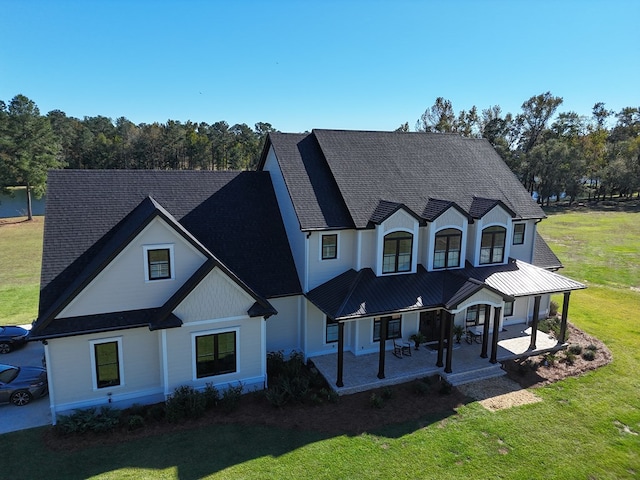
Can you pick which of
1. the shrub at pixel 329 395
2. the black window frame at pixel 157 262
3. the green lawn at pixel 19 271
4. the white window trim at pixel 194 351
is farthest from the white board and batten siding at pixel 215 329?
the green lawn at pixel 19 271

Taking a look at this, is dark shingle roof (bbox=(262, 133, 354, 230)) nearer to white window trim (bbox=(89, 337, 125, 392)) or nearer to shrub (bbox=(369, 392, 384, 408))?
shrub (bbox=(369, 392, 384, 408))

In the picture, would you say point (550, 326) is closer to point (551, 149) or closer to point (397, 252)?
point (397, 252)

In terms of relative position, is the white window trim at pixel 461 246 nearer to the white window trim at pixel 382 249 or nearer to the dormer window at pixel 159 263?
the white window trim at pixel 382 249

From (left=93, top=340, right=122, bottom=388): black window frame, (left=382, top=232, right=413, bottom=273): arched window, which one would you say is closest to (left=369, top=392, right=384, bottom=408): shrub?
(left=382, top=232, right=413, bottom=273): arched window

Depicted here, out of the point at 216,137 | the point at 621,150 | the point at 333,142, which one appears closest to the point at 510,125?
the point at 621,150

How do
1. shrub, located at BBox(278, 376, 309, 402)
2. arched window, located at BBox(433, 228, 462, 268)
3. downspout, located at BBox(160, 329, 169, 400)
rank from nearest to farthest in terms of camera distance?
1. downspout, located at BBox(160, 329, 169, 400)
2. shrub, located at BBox(278, 376, 309, 402)
3. arched window, located at BBox(433, 228, 462, 268)

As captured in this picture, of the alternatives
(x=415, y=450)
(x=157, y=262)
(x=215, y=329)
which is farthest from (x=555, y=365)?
(x=157, y=262)
